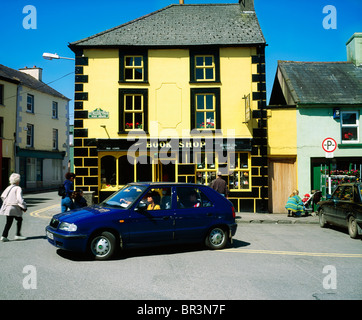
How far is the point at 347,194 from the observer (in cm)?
1062

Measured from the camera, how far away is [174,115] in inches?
618

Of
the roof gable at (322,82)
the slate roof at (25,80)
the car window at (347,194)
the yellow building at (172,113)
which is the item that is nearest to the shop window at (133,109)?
the yellow building at (172,113)

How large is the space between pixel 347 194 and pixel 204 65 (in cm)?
871

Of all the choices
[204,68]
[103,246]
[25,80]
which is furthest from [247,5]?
[25,80]

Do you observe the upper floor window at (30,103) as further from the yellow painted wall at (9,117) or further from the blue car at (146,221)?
the blue car at (146,221)

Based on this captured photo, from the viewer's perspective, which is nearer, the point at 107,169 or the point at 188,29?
the point at 107,169

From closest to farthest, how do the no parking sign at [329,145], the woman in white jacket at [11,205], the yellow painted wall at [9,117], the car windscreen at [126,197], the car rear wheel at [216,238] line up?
the car windscreen at [126,197] < the car rear wheel at [216,238] < the woman in white jacket at [11,205] < the no parking sign at [329,145] < the yellow painted wall at [9,117]

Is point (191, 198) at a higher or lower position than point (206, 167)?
lower

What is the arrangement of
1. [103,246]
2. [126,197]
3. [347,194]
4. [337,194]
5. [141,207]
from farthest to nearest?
1. [337,194]
2. [347,194]
3. [126,197]
4. [141,207]
5. [103,246]

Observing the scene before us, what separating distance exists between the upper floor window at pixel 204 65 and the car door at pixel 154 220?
943 cm

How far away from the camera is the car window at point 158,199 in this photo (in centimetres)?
742

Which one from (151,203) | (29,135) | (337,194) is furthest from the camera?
(29,135)

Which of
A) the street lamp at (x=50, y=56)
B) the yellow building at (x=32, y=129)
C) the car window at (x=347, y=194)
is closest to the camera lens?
the car window at (x=347, y=194)

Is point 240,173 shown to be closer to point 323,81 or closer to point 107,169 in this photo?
point 107,169
